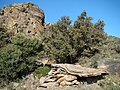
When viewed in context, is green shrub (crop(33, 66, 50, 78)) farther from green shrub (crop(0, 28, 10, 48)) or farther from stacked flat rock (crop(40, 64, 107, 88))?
green shrub (crop(0, 28, 10, 48))

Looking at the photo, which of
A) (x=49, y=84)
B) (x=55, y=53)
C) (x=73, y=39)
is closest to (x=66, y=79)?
(x=49, y=84)

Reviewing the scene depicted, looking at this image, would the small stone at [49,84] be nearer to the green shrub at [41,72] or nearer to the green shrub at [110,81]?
the green shrub at [41,72]

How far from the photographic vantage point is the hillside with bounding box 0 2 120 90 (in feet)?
53.7

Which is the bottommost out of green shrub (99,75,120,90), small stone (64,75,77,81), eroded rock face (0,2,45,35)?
green shrub (99,75,120,90)

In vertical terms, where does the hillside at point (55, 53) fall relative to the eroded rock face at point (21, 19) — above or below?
below

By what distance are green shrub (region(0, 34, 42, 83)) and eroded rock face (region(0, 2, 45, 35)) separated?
1039cm

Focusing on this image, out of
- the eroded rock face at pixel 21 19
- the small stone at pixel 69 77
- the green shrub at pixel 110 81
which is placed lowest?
the green shrub at pixel 110 81

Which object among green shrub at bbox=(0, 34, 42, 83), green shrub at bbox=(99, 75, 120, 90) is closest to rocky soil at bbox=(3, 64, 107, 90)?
green shrub at bbox=(99, 75, 120, 90)

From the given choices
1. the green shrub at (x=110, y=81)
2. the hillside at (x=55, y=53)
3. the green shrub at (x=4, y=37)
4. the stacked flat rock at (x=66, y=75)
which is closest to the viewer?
the green shrub at (x=110, y=81)

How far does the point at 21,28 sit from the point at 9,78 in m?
14.5

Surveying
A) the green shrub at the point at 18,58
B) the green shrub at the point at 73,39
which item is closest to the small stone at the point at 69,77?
the green shrub at the point at 18,58

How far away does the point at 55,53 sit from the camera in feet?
74.0

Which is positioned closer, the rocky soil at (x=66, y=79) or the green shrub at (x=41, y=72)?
the rocky soil at (x=66, y=79)

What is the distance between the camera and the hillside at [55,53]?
1638 cm
